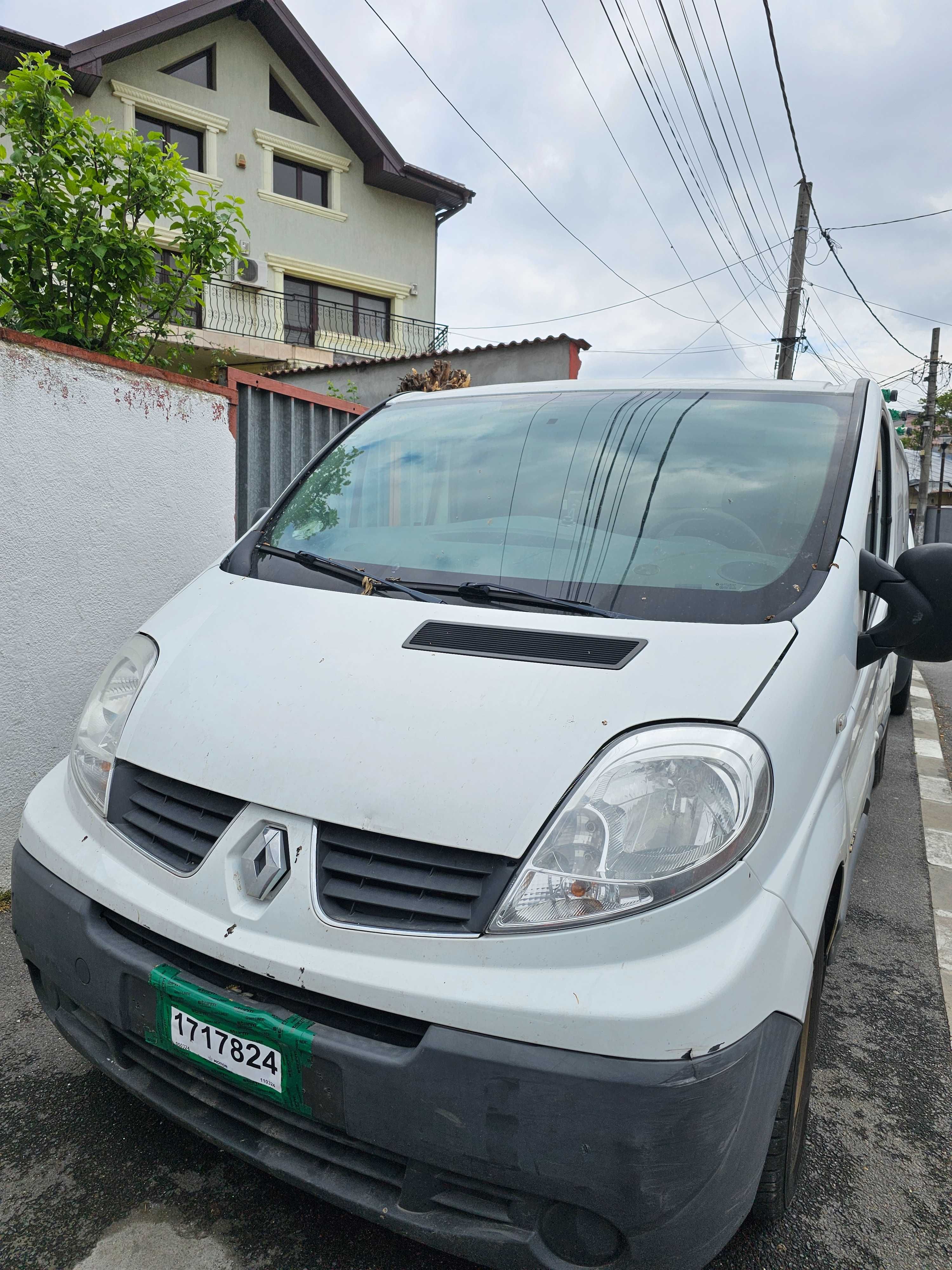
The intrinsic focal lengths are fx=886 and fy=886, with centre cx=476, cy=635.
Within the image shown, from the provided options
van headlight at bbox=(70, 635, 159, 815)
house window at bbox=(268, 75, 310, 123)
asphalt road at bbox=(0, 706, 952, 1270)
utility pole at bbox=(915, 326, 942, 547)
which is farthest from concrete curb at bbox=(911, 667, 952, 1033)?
utility pole at bbox=(915, 326, 942, 547)

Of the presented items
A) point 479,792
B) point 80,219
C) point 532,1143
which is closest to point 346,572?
point 479,792

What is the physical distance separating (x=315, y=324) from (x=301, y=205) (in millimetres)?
2698

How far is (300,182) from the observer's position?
21375mm

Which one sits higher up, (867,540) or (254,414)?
(254,414)

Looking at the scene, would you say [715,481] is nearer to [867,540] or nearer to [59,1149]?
[867,540]

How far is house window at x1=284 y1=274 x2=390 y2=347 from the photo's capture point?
821 inches

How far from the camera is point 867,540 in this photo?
2.53 metres

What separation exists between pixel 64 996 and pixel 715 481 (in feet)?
6.36

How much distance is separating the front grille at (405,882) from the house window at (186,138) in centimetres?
2100

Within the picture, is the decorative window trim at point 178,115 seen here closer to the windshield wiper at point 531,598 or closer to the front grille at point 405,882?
the windshield wiper at point 531,598

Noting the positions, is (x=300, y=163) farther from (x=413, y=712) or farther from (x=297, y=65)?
(x=413, y=712)

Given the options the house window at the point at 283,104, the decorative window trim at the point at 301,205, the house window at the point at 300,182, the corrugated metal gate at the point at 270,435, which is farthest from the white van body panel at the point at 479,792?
the house window at the point at 283,104

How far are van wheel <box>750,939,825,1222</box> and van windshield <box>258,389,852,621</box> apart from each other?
2.74ft

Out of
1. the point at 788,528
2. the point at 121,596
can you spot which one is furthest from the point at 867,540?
the point at 121,596
